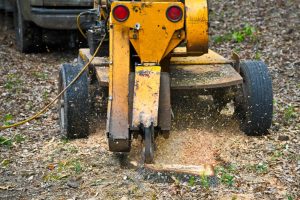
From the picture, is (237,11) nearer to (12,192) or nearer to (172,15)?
(172,15)

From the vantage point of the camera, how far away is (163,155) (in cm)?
554

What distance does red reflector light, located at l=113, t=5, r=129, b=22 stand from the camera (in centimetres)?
539

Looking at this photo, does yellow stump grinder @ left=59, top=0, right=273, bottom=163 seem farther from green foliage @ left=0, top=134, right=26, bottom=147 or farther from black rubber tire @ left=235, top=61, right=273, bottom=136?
green foliage @ left=0, top=134, right=26, bottom=147

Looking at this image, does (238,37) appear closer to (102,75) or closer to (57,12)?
(57,12)

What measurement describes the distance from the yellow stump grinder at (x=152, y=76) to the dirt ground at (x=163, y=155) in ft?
0.77

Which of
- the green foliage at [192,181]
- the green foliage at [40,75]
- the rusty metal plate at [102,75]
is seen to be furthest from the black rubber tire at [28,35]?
the green foliage at [192,181]

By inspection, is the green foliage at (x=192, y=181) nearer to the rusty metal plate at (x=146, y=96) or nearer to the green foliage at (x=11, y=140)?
the rusty metal plate at (x=146, y=96)

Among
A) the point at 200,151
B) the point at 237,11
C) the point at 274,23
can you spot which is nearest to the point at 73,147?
the point at 200,151

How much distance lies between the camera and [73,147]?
5.91m

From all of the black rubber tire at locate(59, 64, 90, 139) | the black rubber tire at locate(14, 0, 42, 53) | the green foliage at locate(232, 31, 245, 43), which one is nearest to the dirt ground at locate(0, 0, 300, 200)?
the black rubber tire at locate(59, 64, 90, 139)

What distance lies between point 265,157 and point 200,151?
1.87ft

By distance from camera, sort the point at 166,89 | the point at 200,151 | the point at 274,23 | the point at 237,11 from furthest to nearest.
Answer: the point at 237,11, the point at 274,23, the point at 200,151, the point at 166,89

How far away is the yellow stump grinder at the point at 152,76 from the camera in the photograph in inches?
204

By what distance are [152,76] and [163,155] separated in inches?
28.4
